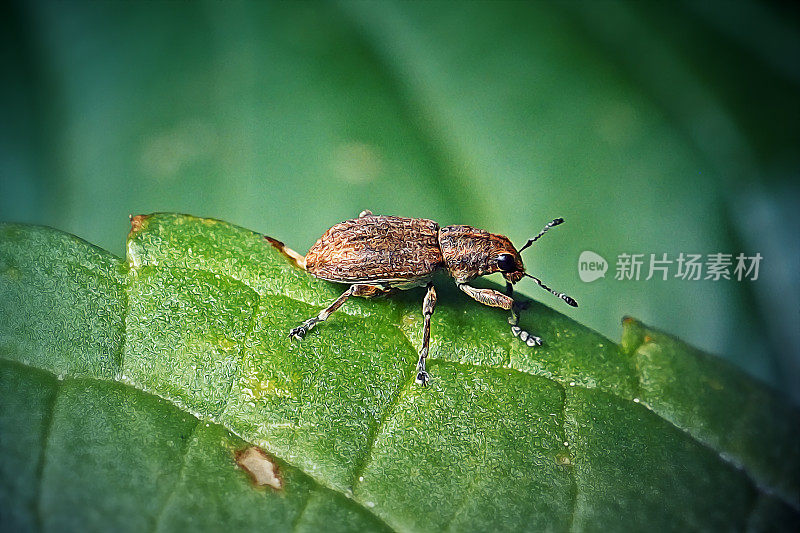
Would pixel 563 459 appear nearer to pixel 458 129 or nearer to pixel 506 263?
pixel 506 263

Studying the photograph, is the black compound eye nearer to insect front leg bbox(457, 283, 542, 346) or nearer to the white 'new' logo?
insect front leg bbox(457, 283, 542, 346)

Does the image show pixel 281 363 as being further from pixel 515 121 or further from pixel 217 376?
pixel 515 121

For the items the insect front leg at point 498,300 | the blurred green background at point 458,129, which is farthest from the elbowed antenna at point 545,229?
the insect front leg at point 498,300

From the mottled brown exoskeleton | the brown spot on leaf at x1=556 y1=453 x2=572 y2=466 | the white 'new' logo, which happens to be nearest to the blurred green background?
the white 'new' logo

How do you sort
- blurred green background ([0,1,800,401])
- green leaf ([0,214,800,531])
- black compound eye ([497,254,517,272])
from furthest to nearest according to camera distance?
blurred green background ([0,1,800,401]) < black compound eye ([497,254,517,272]) < green leaf ([0,214,800,531])

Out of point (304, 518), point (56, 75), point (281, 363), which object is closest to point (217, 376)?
point (281, 363)

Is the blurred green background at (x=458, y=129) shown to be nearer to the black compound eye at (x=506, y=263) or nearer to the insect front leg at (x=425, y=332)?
the black compound eye at (x=506, y=263)

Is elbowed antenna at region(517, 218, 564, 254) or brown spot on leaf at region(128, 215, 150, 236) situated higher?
elbowed antenna at region(517, 218, 564, 254)

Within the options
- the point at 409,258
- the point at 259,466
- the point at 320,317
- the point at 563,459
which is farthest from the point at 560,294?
the point at 259,466
